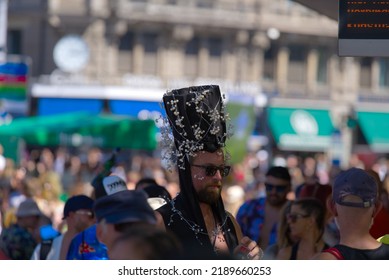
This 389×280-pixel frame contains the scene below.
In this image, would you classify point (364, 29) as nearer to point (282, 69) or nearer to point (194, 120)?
point (194, 120)

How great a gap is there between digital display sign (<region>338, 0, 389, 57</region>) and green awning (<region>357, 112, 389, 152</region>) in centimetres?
5347

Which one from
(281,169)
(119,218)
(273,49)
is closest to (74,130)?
(281,169)

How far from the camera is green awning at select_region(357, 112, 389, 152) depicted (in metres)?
60.2

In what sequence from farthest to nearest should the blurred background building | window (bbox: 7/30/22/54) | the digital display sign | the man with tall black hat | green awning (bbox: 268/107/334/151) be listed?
window (bbox: 7/30/22/54) < green awning (bbox: 268/107/334/151) < the blurred background building < the digital display sign < the man with tall black hat

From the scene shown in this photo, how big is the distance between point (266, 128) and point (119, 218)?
176 ft

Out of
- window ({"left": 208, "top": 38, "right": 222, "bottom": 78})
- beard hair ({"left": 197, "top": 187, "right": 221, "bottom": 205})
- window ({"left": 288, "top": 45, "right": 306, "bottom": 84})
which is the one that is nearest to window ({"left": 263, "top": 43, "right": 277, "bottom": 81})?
window ({"left": 288, "top": 45, "right": 306, "bottom": 84})

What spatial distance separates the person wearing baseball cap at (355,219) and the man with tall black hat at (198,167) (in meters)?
0.49

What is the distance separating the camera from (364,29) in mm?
6926

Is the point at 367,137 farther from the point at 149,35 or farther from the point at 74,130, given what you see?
the point at 74,130

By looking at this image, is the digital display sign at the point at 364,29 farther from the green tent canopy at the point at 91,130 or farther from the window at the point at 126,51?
the window at the point at 126,51

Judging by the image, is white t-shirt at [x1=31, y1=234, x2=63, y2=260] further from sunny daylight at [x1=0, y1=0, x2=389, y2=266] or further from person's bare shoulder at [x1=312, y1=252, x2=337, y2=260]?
person's bare shoulder at [x1=312, y1=252, x2=337, y2=260]

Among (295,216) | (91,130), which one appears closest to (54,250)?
(295,216)

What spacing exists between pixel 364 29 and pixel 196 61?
53.1 m

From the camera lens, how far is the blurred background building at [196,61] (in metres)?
54.8
